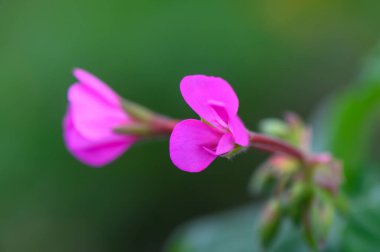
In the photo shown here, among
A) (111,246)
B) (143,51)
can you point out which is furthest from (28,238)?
(143,51)

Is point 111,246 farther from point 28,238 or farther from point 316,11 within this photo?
point 316,11

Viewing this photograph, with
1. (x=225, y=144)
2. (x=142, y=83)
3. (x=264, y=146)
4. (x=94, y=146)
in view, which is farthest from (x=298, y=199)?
(x=142, y=83)

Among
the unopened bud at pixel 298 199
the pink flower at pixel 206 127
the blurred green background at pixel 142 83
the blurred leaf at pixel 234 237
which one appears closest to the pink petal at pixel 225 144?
the pink flower at pixel 206 127

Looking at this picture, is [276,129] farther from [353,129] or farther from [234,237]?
[234,237]

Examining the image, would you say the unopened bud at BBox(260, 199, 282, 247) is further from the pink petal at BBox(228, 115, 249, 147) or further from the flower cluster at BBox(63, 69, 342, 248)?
the pink petal at BBox(228, 115, 249, 147)

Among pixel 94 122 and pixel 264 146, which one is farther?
pixel 94 122

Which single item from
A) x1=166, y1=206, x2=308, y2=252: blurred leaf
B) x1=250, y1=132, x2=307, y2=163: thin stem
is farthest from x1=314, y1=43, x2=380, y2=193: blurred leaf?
x1=250, y1=132, x2=307, y2=163: thin stem
